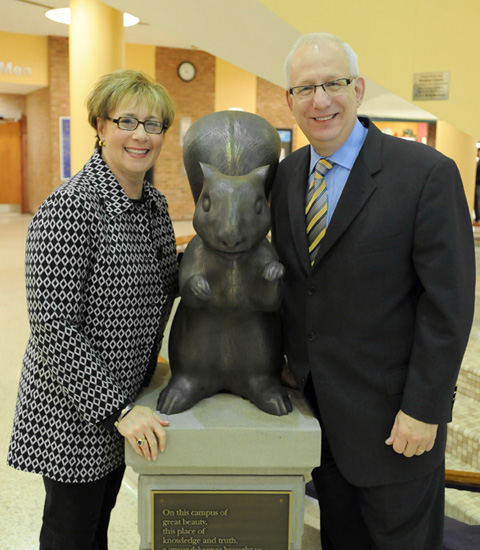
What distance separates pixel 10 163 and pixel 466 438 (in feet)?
52.2

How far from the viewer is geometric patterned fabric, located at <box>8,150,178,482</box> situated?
1524 mm

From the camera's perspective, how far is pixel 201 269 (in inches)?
64.1

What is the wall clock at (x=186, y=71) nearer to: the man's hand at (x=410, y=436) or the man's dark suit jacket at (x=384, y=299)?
the man's dark suit jacket at (x=384, y=299)

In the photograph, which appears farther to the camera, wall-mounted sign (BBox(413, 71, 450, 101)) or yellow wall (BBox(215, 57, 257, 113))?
yellow wall (BBox(215, 57, 257, 113))

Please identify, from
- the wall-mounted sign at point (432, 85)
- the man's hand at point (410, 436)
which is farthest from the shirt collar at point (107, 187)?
the wall-mounted sign at point (432, 85)

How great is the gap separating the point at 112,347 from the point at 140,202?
0.43 m

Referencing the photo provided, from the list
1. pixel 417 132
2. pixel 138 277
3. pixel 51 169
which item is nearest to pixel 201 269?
pixel 138 277

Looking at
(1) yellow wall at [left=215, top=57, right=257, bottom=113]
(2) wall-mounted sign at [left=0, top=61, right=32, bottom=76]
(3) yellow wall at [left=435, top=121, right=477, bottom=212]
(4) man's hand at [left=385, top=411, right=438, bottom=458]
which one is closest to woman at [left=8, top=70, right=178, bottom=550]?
(4) man's hand at [left=385, top=411, right=438, bottom=458]

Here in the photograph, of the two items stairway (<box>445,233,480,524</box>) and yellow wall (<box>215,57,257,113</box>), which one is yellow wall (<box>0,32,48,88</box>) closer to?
yellow wall (<box>215,57,257,113</box>)

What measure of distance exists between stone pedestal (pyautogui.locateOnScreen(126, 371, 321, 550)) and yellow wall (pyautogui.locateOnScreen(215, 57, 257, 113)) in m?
13.4

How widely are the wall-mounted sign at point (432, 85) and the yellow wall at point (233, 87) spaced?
10081mm

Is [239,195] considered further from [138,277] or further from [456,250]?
[456,250]

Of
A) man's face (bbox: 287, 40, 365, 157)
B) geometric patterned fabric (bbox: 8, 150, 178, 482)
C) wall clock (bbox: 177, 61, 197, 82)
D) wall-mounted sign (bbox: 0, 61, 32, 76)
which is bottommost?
geometric patterned fabric (bbox: 8, 150, 178, 482)

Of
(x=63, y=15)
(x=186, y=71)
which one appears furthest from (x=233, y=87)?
(x=63, y=15)
